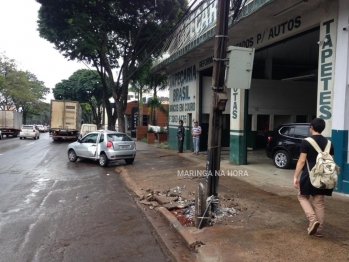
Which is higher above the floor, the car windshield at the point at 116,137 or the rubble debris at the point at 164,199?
the car windshield at the point at 116,137

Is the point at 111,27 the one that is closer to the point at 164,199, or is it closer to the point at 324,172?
the point at 164,199

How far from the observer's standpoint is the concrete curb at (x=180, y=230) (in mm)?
4367

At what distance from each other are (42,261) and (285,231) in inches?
141

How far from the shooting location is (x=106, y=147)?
1233 centimetres

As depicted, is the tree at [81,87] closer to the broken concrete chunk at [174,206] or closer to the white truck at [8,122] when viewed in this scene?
the white truck at [8,122]

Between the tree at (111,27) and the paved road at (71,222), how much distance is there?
11402mm

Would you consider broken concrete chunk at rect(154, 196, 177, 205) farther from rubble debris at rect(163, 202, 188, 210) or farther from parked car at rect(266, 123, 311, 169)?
parked car at rect(266, 123, 311, 169)

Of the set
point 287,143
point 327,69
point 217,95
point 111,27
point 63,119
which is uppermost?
point 111,27

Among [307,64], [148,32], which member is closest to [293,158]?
[307,64]

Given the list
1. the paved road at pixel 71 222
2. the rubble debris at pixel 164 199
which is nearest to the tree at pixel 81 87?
the paved road at pixel 71 222

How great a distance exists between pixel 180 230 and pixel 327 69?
5.59 m

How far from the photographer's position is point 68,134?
28969 millimetres

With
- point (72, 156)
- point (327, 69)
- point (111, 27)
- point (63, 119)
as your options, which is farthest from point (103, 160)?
point (63, 119)

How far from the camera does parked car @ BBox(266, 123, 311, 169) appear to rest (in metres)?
10.2
